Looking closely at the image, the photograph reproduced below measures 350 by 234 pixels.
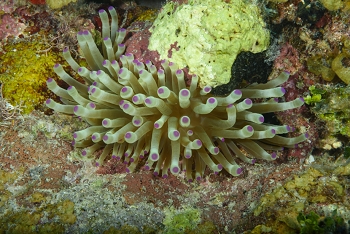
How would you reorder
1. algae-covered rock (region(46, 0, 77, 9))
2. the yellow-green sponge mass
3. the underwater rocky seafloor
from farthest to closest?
1. algae-covered rock (region(46, 0, 77, 9))
2. the yellow-green sponge mass
3. the underwater rocky seafloor

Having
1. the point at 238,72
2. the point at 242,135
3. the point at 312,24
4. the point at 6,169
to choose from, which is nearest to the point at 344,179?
the point at 242,135

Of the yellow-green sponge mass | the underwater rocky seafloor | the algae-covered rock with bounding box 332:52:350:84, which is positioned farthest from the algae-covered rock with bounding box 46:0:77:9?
the algae-covered rock with bounding box 332:52:350:84

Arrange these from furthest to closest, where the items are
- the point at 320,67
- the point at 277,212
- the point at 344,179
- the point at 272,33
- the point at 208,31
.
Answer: the point at 320,67 < the point at 272,33 < the point at 208,31 < the point at 344,179 < the point at 277,212

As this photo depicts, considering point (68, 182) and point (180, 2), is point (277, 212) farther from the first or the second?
point (180, 2)

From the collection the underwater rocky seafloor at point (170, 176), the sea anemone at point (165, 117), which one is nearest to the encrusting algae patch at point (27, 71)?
the underwater rocky seafloor at point (170, 176)

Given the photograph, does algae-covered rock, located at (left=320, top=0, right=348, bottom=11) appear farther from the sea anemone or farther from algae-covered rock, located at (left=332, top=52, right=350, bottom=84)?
the sea anemone

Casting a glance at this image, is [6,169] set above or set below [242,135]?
below

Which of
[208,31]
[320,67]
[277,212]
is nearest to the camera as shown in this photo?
[277,212]

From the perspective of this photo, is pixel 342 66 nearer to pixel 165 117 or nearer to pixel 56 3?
pixel 165 117
